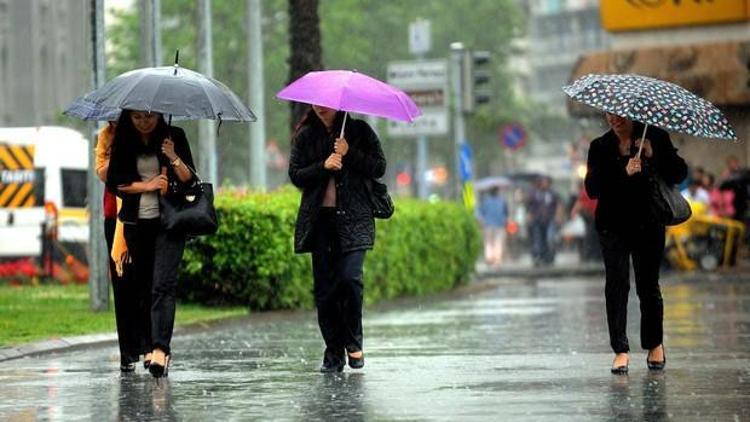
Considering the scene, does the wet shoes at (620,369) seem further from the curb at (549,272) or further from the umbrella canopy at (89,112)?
the curb at (549,272)

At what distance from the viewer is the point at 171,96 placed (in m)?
12.2

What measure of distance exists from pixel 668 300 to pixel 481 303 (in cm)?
212

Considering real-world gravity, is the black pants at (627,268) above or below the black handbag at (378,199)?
below

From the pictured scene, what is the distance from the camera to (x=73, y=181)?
30922 mm

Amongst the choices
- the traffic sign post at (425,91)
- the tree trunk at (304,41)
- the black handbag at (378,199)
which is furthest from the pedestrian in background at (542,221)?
the black handbag at (378,199)

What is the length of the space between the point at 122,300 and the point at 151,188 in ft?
2.66

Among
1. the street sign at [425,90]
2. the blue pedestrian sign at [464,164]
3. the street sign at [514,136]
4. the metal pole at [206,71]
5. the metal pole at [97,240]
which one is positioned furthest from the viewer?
the street sign at [514,136]

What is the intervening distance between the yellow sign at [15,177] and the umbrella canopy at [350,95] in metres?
18.0

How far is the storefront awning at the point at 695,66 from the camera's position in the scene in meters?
40.0

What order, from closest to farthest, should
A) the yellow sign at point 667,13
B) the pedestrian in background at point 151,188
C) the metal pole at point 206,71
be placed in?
the pedestrian in background at point 151,188
the metal pole at point 206,71
the yellow sign at point 667,13

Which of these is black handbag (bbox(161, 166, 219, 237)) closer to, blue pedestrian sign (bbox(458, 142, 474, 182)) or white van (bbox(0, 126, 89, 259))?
white van (bbox(0, 126, 89, 259))

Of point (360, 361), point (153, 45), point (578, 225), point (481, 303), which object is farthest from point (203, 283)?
point (578, 225)

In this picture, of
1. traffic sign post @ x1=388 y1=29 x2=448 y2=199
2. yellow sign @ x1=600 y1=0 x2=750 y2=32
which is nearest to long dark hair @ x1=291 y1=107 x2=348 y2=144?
traffic sign post @ x1=388 y1=29 x2=448 y2=199

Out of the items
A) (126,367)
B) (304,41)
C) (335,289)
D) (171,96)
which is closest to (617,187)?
(335,289)
